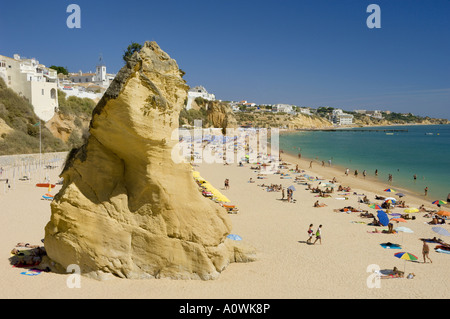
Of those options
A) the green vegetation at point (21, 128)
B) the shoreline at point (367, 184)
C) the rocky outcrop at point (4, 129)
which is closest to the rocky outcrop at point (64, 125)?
the green vegetation at point (21, 128)

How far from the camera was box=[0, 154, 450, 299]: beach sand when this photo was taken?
291 inches

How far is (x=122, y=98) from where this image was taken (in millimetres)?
6980

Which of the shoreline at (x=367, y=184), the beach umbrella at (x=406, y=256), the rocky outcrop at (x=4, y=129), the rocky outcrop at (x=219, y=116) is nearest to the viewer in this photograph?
the beach umbrella at (x=406, y=256)

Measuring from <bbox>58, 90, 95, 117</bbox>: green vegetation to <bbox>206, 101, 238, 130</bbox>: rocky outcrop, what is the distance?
35653mm

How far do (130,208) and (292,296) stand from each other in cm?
439

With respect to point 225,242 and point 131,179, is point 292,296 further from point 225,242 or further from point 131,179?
point 131,179

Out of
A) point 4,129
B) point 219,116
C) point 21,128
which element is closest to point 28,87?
point 21,128

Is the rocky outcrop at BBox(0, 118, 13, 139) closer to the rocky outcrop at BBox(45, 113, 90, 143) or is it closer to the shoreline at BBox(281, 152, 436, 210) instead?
the rocky outcrop at BBox(45, 113, 90, 143)

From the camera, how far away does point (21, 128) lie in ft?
99.2

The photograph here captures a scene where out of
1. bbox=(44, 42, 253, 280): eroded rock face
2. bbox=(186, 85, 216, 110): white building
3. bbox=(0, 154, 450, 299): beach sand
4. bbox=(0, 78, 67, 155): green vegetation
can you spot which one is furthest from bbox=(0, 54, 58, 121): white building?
bbox=(186, 85, 216, 110): white building

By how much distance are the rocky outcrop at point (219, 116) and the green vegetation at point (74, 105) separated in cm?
3565

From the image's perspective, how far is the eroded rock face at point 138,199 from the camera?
736 centimetres

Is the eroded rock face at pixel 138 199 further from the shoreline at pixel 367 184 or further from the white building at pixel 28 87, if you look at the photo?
the white building at pixel 28 87
